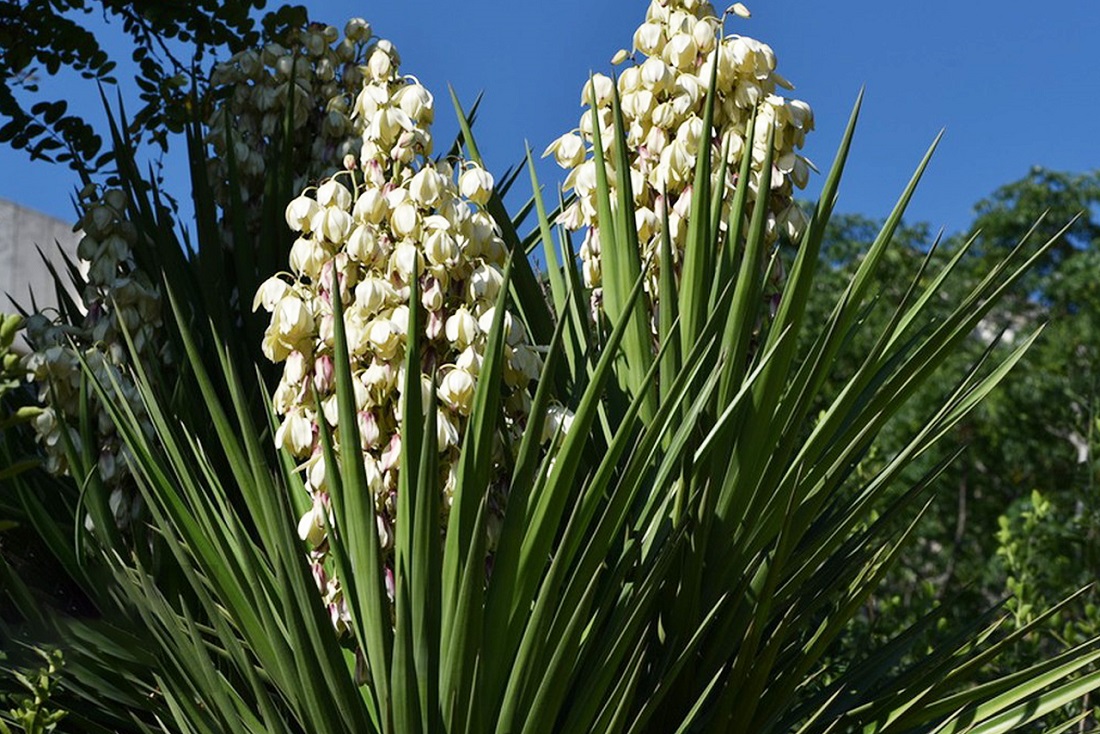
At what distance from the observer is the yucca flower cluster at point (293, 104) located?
88.2 inches

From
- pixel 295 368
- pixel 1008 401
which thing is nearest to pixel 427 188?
pixel 295 368

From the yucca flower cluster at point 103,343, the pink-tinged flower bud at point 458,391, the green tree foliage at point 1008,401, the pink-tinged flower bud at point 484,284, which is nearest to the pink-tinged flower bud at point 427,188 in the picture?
the pink-tinged flower bud at point 484,284

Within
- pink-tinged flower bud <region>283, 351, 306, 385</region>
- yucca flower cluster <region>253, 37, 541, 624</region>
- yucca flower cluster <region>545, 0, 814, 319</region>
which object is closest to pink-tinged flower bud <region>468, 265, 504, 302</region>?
yucca flower cluster <region>253, 37, 541, 624</region>

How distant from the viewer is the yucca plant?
1.38m

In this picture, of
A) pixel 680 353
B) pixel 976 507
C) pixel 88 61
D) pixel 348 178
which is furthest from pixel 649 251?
pixel 976 507

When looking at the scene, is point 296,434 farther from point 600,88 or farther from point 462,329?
point 600,88

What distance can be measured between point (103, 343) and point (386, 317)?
1.99ft

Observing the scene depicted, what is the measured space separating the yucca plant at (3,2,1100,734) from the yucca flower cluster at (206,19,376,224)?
7.7 inches

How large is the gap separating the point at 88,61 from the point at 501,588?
184 centimetres

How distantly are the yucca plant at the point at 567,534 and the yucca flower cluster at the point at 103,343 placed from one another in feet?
0.15

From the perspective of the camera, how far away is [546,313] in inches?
78.3

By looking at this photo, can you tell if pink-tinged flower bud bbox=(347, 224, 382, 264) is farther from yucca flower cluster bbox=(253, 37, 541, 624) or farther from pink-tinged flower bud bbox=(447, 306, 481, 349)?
pink-tinged flower bud bbox=(447, 306, 481, 349)

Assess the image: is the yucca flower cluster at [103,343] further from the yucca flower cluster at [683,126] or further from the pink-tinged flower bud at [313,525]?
the yucca flower cluster at [683,126]

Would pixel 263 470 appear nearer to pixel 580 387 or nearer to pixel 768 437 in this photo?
pixel 580 387
